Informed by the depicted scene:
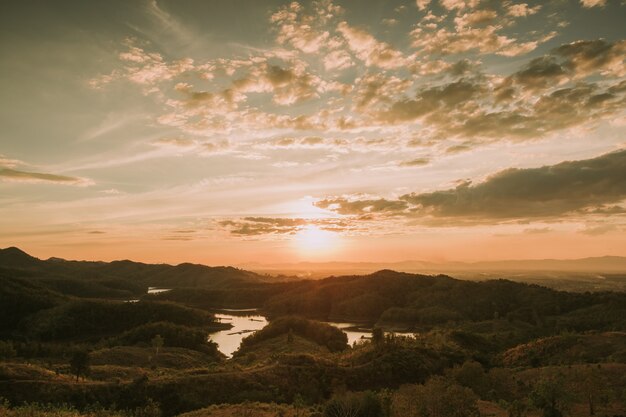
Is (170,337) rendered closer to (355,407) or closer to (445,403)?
(355,407)

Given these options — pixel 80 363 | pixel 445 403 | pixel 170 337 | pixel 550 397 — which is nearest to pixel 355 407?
pixel 445 403

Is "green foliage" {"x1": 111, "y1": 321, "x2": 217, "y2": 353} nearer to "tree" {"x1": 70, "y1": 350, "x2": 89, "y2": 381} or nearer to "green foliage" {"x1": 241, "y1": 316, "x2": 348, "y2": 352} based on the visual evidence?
"green foliage" {"x1": 241, "y1": 316, "x2": 348, "y2": 352}

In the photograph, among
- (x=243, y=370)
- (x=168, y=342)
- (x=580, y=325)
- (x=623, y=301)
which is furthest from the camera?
(x=623, y=301)

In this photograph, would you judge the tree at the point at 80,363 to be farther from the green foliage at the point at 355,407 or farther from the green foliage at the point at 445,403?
the green foliage at the point at 445,403

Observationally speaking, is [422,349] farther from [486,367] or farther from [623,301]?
[623,301]

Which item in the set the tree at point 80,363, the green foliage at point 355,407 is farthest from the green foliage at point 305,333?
the green foliage at point 355,407

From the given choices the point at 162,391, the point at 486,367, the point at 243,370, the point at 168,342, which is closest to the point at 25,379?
the point at 162,391

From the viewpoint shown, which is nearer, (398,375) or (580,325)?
(398,375)

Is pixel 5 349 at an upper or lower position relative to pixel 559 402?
lower
